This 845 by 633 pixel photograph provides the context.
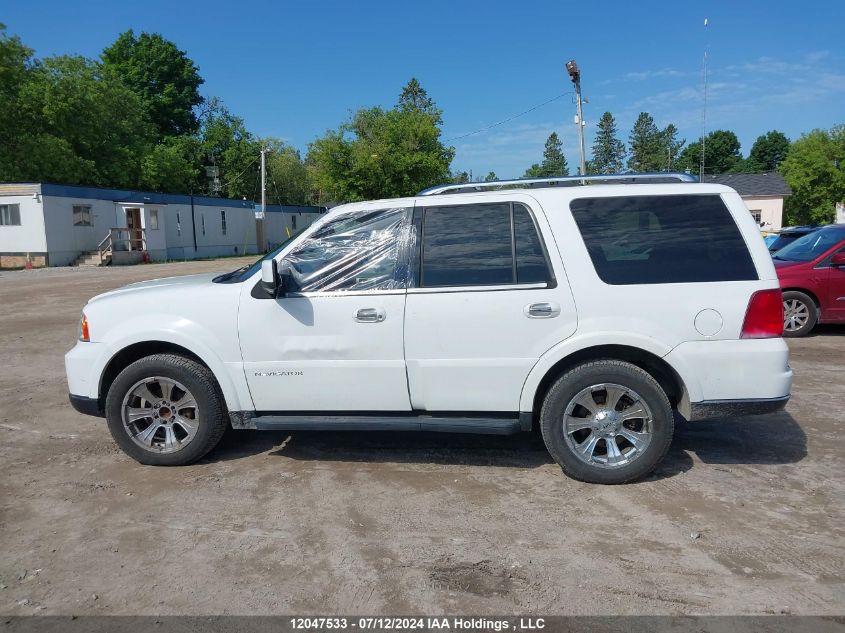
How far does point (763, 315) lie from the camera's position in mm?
4164

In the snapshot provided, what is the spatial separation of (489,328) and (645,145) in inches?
4679

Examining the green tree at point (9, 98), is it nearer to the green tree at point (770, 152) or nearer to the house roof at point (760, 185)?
the house roof at point (760, 185)

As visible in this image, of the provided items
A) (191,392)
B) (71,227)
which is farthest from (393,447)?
(71,227)

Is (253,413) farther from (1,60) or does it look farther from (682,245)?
(1,60)

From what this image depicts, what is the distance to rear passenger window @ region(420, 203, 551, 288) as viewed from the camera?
4387mm

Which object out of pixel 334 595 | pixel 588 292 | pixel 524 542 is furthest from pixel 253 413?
pixel 588 292

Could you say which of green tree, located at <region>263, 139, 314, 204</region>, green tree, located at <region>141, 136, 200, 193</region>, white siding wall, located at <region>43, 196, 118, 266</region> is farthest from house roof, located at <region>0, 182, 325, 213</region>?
green tree, located at <region>263, 139, 314, 204</region>

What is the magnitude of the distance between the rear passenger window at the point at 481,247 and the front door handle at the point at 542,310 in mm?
184

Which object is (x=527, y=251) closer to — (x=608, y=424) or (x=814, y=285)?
(x=608, y=424)

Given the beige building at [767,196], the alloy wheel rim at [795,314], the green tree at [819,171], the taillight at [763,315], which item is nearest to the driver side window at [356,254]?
the taillight at [763,315]

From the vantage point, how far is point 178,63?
199ft

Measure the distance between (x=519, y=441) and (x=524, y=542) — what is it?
1729mm

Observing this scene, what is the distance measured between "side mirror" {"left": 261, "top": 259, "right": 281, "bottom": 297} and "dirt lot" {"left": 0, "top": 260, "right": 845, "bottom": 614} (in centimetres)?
136

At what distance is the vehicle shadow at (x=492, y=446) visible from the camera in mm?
4906
